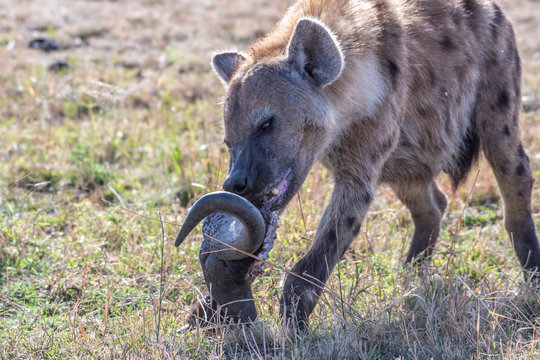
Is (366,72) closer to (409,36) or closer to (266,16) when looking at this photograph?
(409,36)

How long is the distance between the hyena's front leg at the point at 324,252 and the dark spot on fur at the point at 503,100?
89 cm

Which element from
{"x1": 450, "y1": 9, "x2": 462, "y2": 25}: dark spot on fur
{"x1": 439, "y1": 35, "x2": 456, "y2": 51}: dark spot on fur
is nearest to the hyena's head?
{"x1": 439, "y1": 35, "x2": 456, "y2": 51}: dark spot on fur

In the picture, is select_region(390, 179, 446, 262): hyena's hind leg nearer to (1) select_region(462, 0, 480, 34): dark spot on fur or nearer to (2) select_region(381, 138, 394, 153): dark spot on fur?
(2) select_region(381, 138, 394, 153): dark spot on fur

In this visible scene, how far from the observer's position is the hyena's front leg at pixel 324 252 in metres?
2.78

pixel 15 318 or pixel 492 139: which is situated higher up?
pixel 492 139

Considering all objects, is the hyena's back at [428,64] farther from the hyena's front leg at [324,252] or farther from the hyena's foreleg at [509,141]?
the hyena's front leg at [324,252]

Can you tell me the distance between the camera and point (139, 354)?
2494 millimetres

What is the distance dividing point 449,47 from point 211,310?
5.31ft

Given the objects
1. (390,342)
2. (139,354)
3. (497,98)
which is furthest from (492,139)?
(139,354)

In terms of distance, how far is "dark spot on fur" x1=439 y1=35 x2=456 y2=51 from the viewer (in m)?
3.36

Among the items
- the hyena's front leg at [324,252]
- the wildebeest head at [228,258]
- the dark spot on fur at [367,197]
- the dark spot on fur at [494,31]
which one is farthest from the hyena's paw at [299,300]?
the dark spot on fur at [494,31]

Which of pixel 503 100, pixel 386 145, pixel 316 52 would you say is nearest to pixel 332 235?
pixel 386 145

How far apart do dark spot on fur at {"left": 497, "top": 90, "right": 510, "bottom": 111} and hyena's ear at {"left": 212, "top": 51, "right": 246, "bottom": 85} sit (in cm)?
125

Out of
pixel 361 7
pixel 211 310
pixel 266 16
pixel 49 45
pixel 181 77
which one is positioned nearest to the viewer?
pixel 211 310
